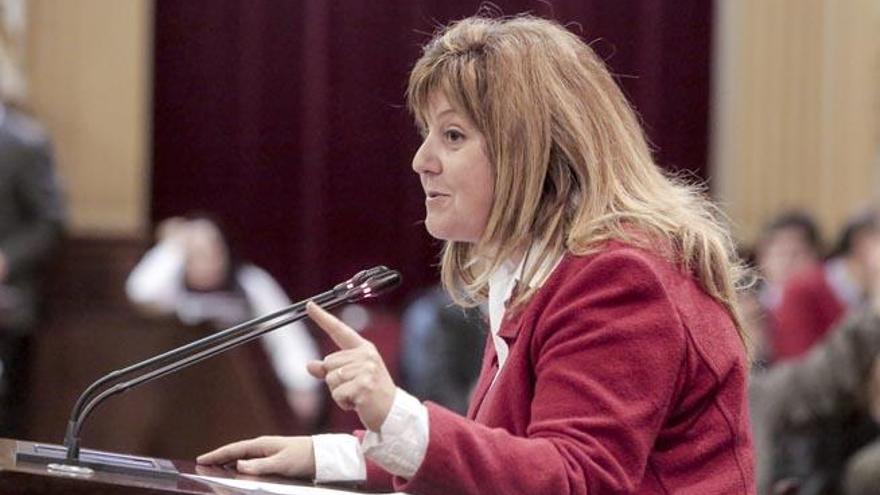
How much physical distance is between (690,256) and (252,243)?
6.45m

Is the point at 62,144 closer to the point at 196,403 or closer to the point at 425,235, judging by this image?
the point at 425,235

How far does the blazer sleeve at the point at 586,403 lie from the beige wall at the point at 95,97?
5916 mm

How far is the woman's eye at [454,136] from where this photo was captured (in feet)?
7.50

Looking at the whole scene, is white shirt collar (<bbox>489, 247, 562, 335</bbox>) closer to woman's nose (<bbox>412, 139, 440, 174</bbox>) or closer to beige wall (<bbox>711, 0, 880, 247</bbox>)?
woman's nose (<bbox>412, 139, 440, 174</bbox>)

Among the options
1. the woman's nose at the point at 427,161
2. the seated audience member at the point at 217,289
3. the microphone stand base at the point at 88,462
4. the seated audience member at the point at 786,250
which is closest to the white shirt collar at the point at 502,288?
the woman's nose at the point at 427,161

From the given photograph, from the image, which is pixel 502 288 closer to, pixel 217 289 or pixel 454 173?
pixel 454 173

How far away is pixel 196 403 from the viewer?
17.1 ft

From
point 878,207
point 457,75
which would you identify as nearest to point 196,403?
point 878,207

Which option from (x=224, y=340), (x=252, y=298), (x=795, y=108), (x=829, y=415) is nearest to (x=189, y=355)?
(x=224, y=340)

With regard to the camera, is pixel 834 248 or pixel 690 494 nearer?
pixel 690 494

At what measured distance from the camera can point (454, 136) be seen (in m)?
2.29

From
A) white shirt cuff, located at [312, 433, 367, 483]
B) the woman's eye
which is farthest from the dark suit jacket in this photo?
the woman's eye

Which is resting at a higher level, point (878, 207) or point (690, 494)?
point (690, 494)

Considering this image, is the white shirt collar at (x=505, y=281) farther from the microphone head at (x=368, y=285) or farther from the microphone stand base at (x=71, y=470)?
the microphone stand base at (x=71, y=470)
